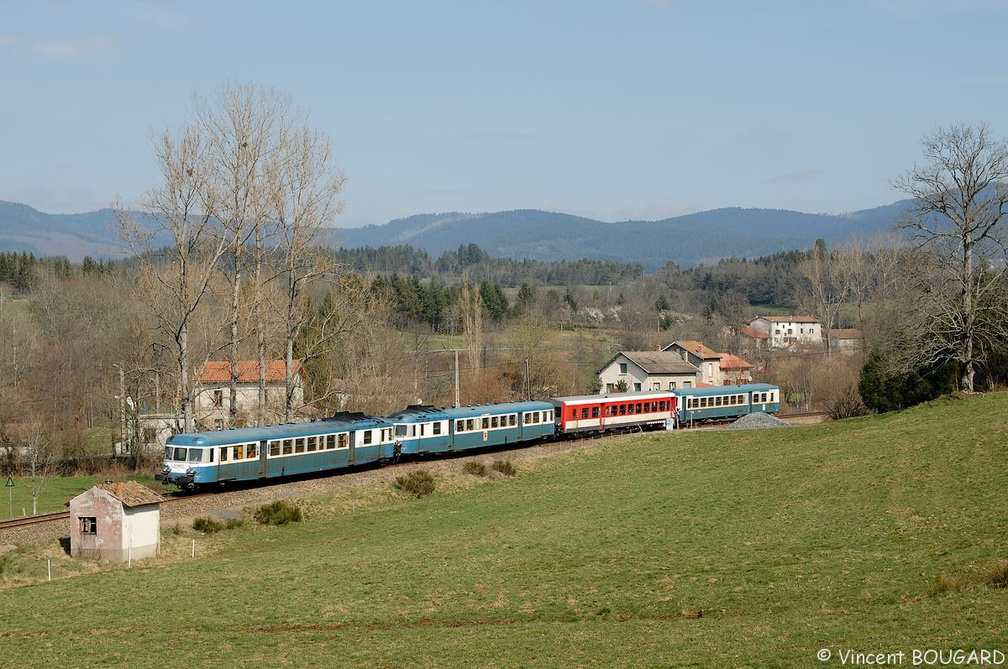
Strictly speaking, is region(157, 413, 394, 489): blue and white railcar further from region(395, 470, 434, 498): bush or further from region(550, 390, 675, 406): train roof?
region(550, 390, 675, 406): train roof

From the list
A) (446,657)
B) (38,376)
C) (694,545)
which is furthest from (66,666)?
(38,376)

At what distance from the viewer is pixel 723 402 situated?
247 ft

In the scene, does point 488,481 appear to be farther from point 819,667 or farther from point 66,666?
point 819,667

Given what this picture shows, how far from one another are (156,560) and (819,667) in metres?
24.7

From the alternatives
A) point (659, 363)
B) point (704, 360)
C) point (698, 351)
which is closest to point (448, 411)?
point (659, 363)

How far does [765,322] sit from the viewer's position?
17650 centimetres

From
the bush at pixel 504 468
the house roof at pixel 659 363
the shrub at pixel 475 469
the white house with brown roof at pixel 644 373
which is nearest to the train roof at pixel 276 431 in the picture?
the shrub at pixel 475 469

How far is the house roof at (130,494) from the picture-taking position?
33.1 m

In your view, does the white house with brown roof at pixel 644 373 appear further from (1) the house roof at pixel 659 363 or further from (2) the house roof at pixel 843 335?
(2) the house roof at pixel 843 335

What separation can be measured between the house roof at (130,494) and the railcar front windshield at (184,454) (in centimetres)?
683

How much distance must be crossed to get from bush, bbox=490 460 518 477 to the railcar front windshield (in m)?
16.3

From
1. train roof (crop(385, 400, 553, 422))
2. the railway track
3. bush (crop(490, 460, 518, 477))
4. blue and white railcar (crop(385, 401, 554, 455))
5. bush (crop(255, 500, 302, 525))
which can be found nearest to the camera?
the railway track

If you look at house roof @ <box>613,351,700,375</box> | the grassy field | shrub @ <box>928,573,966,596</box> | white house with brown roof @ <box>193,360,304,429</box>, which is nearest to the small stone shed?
the grassy field

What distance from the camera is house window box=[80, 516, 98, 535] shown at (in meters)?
33.3
